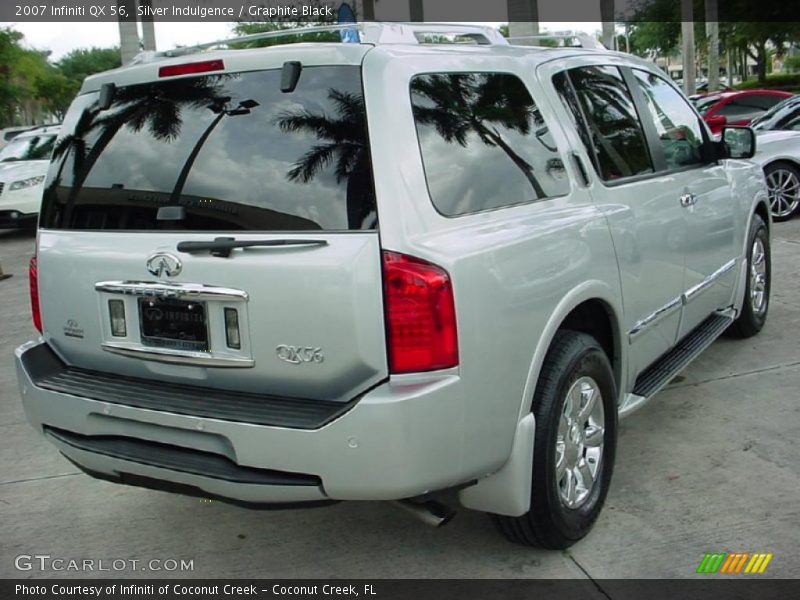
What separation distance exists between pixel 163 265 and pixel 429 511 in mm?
1195

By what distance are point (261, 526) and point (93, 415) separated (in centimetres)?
98

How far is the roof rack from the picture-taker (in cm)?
296

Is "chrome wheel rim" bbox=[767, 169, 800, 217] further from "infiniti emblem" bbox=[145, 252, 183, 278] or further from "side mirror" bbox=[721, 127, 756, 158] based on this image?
"infiniti emblem" bbox=[145, 252, 183, 278]

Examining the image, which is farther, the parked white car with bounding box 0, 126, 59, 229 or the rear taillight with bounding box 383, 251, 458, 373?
the parked white car with bounding box 0, 126, 59, 229

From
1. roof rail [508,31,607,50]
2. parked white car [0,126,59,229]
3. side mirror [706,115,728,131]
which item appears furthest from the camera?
side mirror [706,115,728,131]

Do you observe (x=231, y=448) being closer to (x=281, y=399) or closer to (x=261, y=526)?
(x=281, y=399)

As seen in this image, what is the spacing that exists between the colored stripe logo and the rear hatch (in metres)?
1.50

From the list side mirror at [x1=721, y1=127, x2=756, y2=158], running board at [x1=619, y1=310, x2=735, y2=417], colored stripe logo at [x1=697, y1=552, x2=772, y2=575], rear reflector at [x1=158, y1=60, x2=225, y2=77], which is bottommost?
colored stripe logo at [x1=697, y1=552, x2=772, y2=575]

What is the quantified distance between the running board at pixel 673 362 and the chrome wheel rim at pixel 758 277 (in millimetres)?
492

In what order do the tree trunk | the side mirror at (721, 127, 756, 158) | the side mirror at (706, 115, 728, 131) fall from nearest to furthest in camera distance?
1. the tree trunk
2. the side mirror at (721, 127, 756, 158)
3. the side mirror at (706, 115, 728, 131)

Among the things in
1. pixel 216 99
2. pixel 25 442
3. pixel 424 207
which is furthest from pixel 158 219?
pixel 25 442

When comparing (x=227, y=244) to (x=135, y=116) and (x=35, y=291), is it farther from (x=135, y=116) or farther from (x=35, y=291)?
(x=35, y=291)

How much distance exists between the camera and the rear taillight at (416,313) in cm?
257

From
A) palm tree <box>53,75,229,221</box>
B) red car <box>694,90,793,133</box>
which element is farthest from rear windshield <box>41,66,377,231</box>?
red car <box>694,90,793,133</box>
